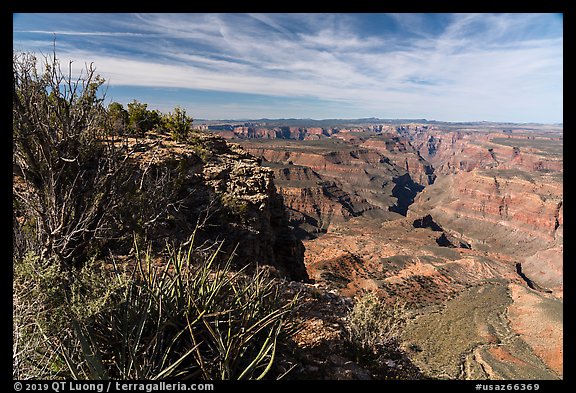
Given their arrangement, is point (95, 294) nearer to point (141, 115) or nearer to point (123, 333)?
point (123, 333)

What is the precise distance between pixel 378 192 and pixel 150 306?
554 feet

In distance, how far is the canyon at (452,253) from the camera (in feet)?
86.3

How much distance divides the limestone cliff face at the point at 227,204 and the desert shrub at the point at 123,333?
5.13 m

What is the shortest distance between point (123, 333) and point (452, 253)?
6986 cm

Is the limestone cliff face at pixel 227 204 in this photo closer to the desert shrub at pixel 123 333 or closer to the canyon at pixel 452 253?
the canyon at pixel 452 253

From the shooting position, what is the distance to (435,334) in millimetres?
28656

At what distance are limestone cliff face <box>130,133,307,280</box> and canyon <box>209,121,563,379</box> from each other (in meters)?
3.12

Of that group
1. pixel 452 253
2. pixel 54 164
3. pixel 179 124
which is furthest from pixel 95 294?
pixel 452 253

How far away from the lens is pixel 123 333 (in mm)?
3076

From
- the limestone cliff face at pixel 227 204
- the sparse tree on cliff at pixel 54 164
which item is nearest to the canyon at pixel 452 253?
the limestone cliff face at pixel 227 204
